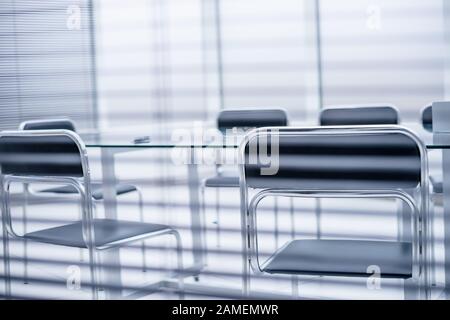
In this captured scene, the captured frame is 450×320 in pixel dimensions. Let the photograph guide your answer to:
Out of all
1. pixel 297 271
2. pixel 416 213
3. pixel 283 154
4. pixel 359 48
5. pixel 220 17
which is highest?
pixel 220 17

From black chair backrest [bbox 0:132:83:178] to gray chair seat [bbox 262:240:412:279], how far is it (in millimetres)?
636

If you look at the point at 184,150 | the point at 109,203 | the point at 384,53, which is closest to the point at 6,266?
the point at 109,203

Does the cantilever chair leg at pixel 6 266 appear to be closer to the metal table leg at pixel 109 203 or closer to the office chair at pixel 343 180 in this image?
the metal table leg at pixel 109 203

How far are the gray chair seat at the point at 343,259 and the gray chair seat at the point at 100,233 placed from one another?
49cm

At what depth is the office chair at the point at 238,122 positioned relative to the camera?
2.60 meters

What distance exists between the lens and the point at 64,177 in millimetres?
1817

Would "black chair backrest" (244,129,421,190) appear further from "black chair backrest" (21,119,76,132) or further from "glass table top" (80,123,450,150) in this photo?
"black chair backrest" (21,119,76,132)

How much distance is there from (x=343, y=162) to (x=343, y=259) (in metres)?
0.23

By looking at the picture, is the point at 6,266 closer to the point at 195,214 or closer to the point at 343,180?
the point at 195,214

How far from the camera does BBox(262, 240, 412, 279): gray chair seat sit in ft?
4.56
